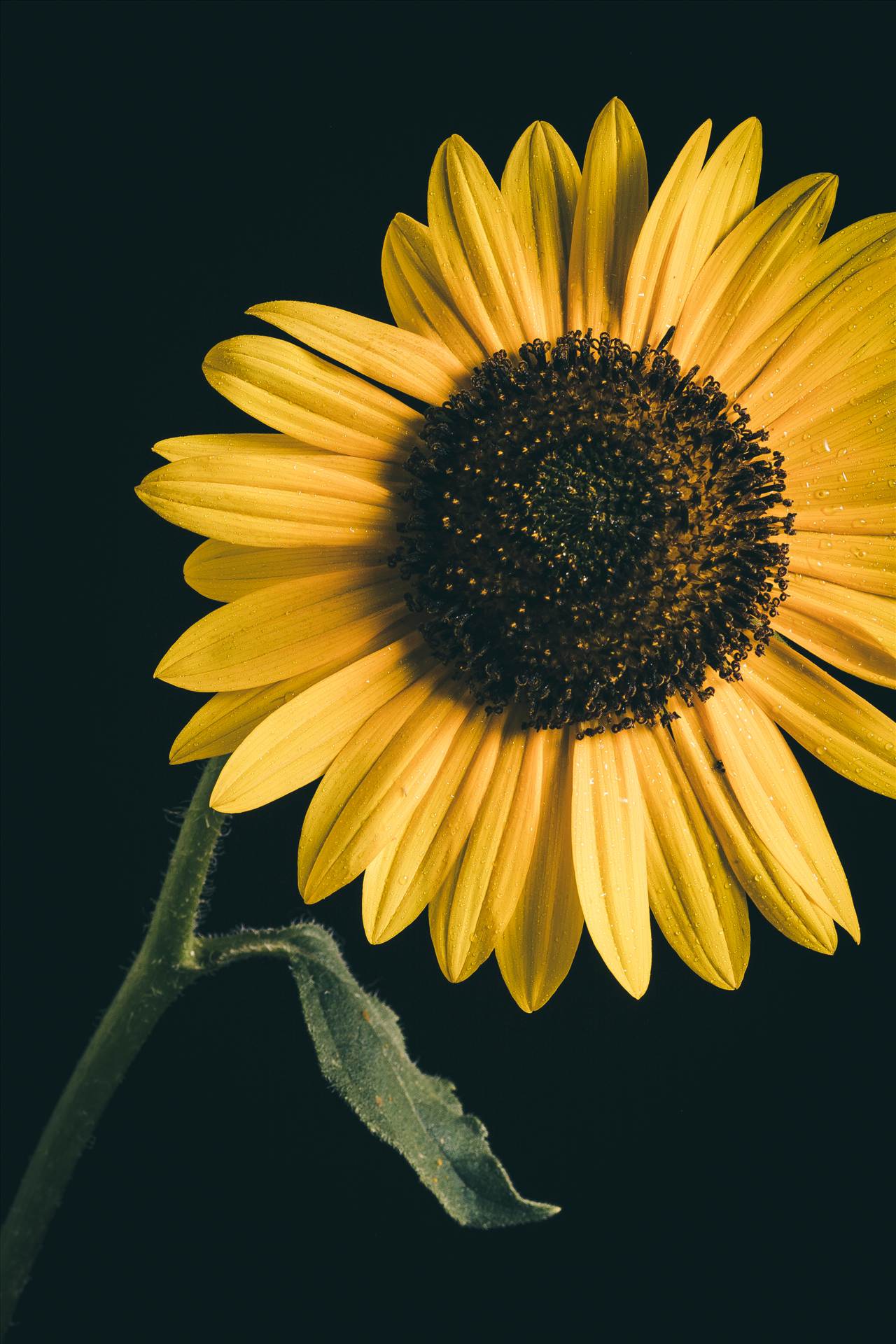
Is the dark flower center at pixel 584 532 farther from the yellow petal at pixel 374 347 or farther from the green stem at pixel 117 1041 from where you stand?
the green stem at pixel 117 1041

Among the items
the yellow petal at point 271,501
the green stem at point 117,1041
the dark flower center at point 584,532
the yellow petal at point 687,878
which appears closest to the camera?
the yellow petal at point 271,501

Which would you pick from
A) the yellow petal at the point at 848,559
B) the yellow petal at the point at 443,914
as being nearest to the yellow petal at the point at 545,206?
the yellow petal at the point at 848,559

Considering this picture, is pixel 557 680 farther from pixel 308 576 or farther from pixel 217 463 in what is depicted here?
pixel 217 463

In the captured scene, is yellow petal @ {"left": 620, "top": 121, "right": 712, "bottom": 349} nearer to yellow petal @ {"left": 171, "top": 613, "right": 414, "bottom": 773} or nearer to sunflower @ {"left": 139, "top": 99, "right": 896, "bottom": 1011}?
sunflower @ {"left": 139, "top": 99, "right": 896, "bottom": 1011}

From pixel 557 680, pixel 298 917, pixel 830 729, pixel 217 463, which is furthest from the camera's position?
pixel 298 917

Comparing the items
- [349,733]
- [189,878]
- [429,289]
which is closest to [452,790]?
[349,733]

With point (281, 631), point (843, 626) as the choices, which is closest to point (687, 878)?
point (843, 626)

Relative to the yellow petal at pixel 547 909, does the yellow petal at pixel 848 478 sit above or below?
above
